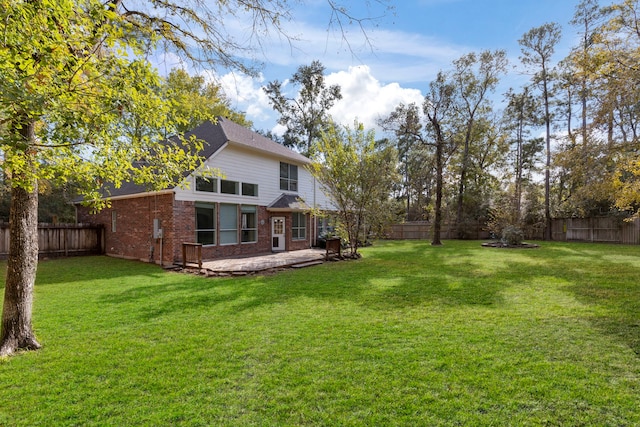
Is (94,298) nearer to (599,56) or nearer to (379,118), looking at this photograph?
(599,56)

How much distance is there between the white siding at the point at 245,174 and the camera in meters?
12.1

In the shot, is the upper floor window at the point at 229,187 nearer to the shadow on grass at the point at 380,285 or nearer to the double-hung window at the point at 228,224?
the double-hung window at the point at 228,224

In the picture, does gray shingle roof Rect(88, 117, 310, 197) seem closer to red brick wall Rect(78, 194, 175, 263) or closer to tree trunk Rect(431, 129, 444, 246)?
red brick wall Rect(78, 194, 175, 263)

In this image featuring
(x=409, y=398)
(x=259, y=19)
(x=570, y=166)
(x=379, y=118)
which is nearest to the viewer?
(x=409, y=398)

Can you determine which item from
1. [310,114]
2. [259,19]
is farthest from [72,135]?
[310,114]

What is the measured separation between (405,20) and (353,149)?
928 centimetres

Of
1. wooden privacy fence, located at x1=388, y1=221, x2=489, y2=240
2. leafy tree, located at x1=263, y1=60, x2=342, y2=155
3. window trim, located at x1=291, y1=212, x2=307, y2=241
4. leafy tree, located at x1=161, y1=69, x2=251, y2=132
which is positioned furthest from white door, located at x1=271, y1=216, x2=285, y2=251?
leafy tree, located at x1=263, y1=60, x2=342, y2=155

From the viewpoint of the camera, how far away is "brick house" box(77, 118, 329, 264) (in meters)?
11.7

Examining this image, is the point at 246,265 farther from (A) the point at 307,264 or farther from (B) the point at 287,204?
(B) the point at 287,204

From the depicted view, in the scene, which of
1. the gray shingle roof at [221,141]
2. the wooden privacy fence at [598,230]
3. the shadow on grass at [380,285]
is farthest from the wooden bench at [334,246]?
the wooden privacy fence at [598,230]

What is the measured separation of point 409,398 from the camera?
9.59ft

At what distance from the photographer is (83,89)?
2863 millimetres

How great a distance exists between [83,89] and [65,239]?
49.6 feet

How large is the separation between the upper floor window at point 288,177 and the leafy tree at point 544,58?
17969mm
